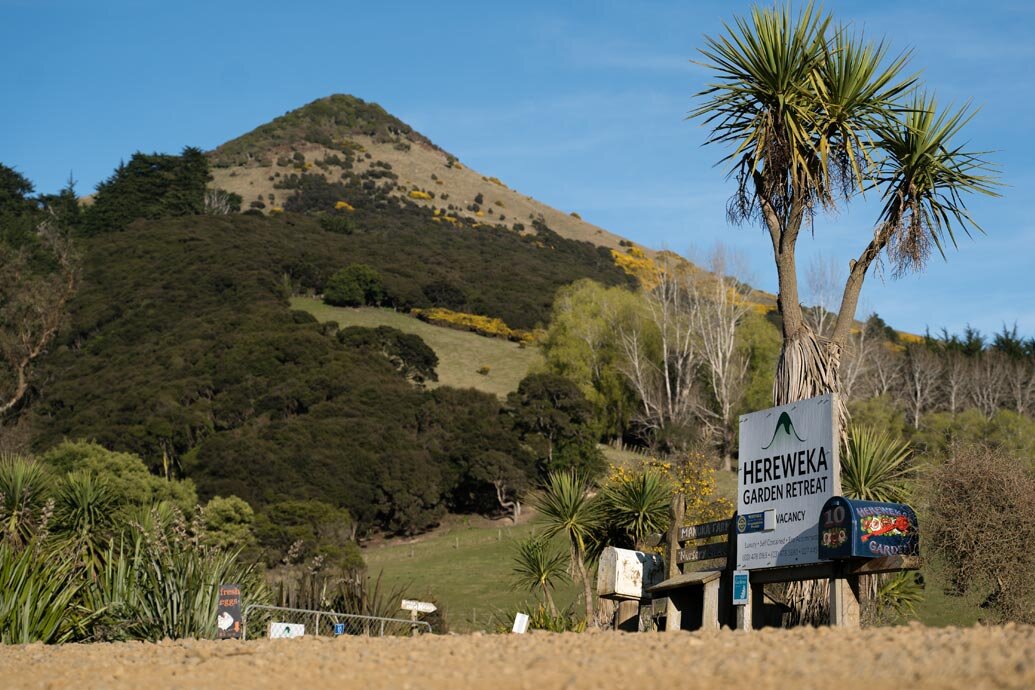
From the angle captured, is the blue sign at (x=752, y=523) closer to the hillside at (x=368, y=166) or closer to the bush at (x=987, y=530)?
the bush at (x=987, y=530)

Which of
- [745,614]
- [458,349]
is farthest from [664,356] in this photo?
[745,614]

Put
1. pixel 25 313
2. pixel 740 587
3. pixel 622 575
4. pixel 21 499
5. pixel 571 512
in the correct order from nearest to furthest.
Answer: pixel 740 587 < pixel 622 575 < pixel 571 512 < pixel 21 499 < pixel 25 313

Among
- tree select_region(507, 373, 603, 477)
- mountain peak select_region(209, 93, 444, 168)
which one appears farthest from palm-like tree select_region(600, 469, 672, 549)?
mountain peak select_region(209, 93, 444, 168)

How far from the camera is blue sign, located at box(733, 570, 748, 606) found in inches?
529

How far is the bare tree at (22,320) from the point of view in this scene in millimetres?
77000

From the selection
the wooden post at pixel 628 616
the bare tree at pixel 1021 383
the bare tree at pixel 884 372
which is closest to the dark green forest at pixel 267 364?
the bare tree at pixel 884 372

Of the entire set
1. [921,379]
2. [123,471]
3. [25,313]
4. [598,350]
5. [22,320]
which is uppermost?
[921,379]

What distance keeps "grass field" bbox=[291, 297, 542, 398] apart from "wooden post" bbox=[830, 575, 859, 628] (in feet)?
202

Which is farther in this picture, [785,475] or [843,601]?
[785,475]

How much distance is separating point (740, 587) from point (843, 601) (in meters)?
1.34

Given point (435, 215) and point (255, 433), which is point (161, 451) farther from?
point (435, 215)

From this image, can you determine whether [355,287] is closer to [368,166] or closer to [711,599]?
[368,166]

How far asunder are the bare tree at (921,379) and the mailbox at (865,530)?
7552cm

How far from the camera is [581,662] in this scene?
7.90 m
